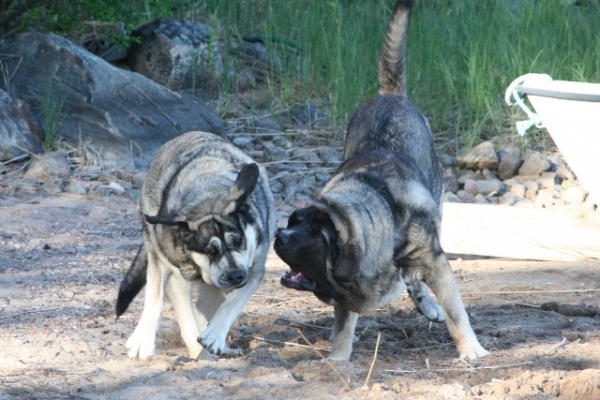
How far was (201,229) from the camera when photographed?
4633 mm

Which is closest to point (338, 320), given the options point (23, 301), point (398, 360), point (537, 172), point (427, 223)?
point (398, 360)

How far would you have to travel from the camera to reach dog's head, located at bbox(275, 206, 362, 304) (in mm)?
4332

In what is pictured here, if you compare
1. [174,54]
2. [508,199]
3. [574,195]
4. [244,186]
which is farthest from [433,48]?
[244,186]

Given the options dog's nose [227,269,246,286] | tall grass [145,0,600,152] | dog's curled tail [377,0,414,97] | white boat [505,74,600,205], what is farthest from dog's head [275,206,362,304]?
tall grass [145,0,600,152]

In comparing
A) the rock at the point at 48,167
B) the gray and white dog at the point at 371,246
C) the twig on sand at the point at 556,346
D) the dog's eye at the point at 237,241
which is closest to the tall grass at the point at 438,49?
the rock at the point at 48,167

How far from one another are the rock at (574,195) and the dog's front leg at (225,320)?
4.74 metres

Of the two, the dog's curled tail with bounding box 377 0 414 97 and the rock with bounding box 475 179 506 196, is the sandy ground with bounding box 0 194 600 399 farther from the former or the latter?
the rock with bounding box 475 179 506 196

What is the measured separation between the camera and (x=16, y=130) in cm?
877

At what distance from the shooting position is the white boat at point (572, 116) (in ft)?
16.2

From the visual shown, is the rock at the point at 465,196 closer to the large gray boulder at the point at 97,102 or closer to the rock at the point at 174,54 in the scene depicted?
the large gray boulder at the point at 97,102

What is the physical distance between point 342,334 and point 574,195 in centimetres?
470

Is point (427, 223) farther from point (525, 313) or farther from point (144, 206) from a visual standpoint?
point (144, 206)

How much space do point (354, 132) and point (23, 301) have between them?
8.30ft

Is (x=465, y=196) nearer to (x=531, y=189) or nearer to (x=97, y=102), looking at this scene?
(x=531, y=189)
